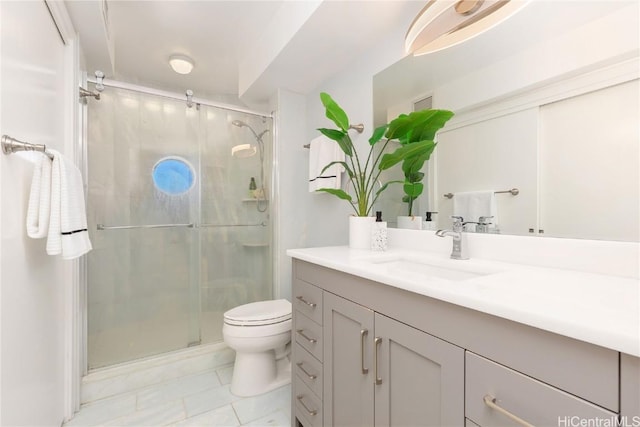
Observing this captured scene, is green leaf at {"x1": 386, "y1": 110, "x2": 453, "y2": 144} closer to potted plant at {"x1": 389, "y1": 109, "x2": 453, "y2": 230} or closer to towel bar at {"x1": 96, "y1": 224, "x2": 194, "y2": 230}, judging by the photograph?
potted plant at {"x1": 389, "y1": 109, "x2": 453, "y2": 230}

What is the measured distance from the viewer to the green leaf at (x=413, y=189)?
4.55 ft

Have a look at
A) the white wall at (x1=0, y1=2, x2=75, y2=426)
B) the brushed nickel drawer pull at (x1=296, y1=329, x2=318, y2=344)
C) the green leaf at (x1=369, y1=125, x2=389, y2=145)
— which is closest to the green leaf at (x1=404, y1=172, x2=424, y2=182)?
the green leaf at (x1=369, y1=125, x2=389, y2=145)

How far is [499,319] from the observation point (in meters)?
0.58

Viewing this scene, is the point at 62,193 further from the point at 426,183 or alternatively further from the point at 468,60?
the point at 468,60

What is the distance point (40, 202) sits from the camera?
101 centimetres

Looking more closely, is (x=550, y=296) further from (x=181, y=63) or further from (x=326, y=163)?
(x=181, y=63)

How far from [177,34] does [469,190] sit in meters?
2.17

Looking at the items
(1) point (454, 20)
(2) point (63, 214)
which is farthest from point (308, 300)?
(1) point (454, 20)

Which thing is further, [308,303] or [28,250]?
[308,303]

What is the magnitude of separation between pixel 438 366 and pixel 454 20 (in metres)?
1.22

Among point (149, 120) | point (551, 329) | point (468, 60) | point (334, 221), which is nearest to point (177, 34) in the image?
point (149, 120)

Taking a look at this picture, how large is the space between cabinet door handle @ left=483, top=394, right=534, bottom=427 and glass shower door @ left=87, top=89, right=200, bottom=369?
207cm

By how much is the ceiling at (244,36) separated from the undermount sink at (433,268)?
4.03 feet


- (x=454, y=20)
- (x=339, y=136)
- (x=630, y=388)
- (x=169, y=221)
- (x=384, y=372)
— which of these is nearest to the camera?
(x=630, y=388)
